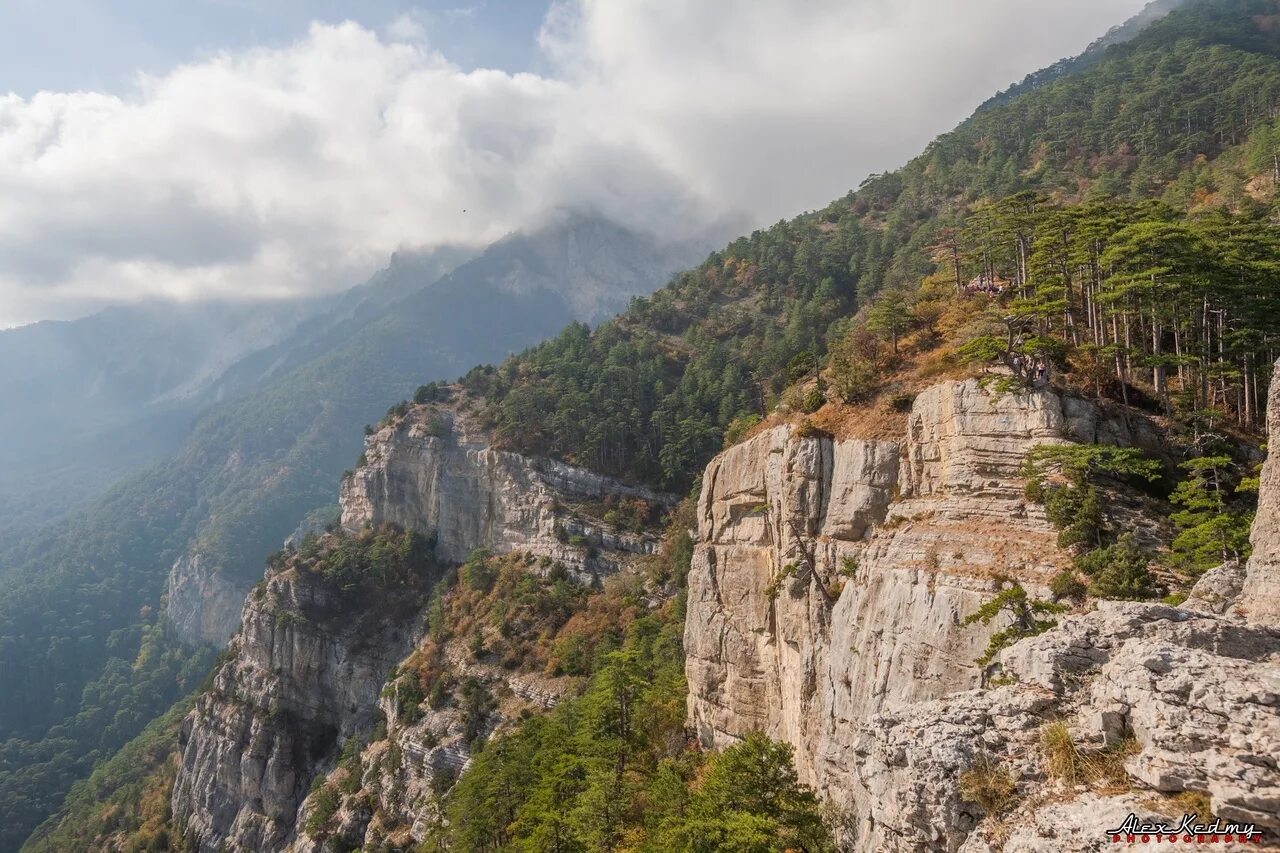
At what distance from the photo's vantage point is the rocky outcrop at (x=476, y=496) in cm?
7831

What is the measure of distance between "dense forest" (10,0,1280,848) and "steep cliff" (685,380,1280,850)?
13.0ft

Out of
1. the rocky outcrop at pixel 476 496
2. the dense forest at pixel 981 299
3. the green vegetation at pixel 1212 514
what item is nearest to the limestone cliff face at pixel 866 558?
the green vegetation at pixel 1212 514

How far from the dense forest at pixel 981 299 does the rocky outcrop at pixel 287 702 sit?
105ft

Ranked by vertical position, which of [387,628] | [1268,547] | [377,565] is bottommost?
[387,628]

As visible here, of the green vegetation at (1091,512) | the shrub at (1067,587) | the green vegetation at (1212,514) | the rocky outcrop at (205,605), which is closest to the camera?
the green vegetation at (1091,512)

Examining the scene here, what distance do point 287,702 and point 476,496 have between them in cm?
3612

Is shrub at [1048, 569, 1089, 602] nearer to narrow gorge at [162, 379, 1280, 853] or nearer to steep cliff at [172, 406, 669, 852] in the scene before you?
narrow gorge at [162, 379, 1280, 853]

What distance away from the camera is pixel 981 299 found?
35.9m

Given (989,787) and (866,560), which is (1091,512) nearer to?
(866,560)

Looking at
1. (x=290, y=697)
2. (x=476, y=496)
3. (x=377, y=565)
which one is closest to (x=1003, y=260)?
(x=476, y=496)

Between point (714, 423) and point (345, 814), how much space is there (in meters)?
58.0

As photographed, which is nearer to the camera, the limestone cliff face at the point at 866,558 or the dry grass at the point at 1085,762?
the dry grass at the point at 1085,762

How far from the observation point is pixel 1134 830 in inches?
310

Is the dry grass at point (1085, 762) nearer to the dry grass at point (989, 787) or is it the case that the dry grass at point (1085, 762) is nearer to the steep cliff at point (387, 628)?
the dry grass at point (989, 787)
